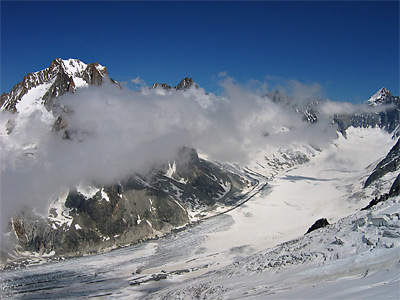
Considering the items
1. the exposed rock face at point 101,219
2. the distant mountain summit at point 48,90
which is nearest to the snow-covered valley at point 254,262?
the exposed rock face at point 101,219

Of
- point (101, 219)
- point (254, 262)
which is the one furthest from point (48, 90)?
point (254, 262)

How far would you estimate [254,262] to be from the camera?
213 ft

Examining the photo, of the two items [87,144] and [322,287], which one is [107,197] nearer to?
[87,144]

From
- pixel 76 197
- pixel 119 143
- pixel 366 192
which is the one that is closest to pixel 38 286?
pixel 76 197

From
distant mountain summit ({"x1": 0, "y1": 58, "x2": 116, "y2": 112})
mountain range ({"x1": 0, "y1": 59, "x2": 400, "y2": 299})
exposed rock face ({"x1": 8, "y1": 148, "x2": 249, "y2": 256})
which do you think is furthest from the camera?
distant mountain summit ({"x1": 0, "y1": 58, "x2": 116, "y2": 112})

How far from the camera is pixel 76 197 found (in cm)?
13812

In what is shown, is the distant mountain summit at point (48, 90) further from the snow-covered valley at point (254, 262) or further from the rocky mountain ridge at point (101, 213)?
the snow-covered valley at point (254, 262)

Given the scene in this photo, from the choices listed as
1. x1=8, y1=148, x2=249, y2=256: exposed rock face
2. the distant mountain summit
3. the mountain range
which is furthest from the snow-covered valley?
the distant mountain summit

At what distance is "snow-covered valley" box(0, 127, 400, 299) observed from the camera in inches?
1709

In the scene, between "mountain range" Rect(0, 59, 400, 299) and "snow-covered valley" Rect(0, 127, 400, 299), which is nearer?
"snow-covered valley" Rect(0, 127, 400, 299)

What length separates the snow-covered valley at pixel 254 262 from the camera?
142 feet

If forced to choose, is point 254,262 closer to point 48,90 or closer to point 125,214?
point 125,214

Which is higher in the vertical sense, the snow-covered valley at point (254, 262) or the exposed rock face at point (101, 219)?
the exposed rock face at point (101, 219)

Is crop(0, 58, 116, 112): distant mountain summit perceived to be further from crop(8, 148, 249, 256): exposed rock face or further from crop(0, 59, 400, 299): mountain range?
crop(8, 148, 249, 256): exposed rock face
